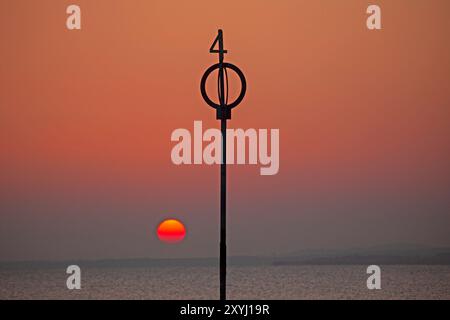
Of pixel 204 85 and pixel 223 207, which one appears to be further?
pixel 204 85

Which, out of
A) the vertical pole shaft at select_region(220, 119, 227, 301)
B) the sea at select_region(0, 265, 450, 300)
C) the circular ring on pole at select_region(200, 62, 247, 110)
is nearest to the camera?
the vertical pole shaft at select_region(220, 119, 227, 301)

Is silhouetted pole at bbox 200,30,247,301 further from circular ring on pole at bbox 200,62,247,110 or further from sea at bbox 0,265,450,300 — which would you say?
sea at bbox 0,265,450,300

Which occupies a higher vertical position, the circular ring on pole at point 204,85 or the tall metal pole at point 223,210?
the circular ring on pole at point 204,85

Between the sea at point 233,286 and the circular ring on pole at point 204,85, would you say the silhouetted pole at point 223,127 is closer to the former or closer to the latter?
the circular ring on pole at point 204,85

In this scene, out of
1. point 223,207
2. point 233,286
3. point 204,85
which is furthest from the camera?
point 233,286

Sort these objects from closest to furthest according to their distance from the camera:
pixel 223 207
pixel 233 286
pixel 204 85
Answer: pixel 223 207
pixel 204 85
pixel 233 286

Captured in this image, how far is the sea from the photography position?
73938 millimetres

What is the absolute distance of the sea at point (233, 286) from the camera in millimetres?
73938

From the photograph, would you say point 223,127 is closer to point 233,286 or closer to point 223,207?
point 223,207

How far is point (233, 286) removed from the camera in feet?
291

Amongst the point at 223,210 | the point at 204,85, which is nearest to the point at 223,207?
the point at 223,210

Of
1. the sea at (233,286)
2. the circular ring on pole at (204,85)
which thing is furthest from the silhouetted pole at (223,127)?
the sea at (233,286)

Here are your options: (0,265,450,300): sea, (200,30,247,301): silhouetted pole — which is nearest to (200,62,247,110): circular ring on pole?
(200,30,247,301): silhouetted pole
